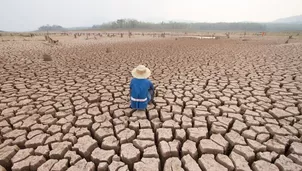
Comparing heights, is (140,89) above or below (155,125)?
above

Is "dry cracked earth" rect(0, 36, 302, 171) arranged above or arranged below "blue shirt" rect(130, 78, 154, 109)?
below

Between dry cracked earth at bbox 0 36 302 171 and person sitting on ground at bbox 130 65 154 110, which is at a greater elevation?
person sitting on ground at bbox 130 65 154 110

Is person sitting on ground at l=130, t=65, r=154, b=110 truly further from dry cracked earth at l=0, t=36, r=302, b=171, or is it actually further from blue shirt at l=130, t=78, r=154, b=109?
dry cracked earth at l=0, t=36, r=302, b=171

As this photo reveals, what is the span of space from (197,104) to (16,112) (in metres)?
2.96

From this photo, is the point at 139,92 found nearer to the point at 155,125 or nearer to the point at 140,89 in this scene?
the point at 140,89

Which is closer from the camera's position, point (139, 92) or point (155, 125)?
point (155, 125)

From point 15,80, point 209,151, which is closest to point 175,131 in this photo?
point 209,151

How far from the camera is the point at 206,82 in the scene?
4.33 metres

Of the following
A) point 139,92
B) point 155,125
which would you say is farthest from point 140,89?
point 155,125

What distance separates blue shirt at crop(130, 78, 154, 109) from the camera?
9.12ft

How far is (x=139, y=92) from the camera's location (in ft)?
9.10

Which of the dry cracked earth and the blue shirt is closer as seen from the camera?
the dry cracked earth

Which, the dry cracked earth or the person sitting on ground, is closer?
the dry cracked earth

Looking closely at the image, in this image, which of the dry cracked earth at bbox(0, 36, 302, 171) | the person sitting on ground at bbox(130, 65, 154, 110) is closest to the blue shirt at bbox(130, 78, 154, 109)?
the person sitting on ground at bbox(130, 65, 154, 110)
